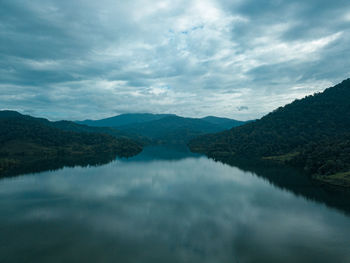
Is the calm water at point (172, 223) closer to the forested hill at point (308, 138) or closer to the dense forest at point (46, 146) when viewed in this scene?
the forested hill at point (308, 138)

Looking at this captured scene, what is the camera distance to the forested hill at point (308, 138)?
75.1 metres

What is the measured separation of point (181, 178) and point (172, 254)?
48.8 m

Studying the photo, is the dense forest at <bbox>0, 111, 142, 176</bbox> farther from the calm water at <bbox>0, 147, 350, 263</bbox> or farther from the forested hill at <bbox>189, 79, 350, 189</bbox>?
the forested hill at <bbox>189, 79, 350, 189</bbox>

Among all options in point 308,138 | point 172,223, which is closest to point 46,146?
point 172,223

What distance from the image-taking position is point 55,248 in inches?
1225

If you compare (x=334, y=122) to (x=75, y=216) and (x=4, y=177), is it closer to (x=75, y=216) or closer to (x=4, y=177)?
(x=75, y=216)

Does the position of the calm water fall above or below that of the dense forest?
below

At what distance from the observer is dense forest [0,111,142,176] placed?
12375cm

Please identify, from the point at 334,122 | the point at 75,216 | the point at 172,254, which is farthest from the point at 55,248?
the point at 334,122

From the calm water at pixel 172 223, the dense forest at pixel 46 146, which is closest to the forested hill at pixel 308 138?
the calm water at pixel 172 223

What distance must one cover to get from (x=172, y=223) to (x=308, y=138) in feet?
383

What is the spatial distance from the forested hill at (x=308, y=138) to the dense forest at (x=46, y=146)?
70515mm

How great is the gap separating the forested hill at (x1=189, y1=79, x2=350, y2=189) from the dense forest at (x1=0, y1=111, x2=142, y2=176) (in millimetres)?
70515

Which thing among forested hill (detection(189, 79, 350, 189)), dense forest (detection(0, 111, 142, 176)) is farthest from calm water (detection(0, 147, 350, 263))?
dense forest (detection(0, 111, 142, 176))
